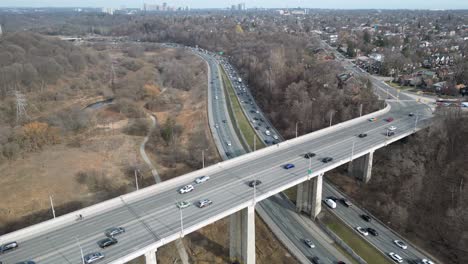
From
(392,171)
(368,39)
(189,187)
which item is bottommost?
(392,171)

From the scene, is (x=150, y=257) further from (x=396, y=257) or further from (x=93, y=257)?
(x=396, y=257)

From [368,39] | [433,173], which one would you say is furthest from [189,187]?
[368,39]

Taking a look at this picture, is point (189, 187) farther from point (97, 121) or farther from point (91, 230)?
point (97, 121)

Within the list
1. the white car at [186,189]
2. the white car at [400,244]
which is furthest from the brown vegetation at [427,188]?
the white car at [186,189]

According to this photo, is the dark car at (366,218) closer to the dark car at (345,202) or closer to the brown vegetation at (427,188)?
the brown vegetation at (427,188)

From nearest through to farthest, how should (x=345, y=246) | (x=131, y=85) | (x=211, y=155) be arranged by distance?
(x=345, y=246)
(x=211, y=155)
(x=131, y=85)

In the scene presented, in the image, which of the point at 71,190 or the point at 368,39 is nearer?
the point at 71,190

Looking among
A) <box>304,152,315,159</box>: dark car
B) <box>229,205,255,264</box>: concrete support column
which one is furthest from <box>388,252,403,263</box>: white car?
<box>229,205,255,264</box>: concrete support column

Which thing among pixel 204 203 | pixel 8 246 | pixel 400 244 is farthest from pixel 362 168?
pixel 8 246
